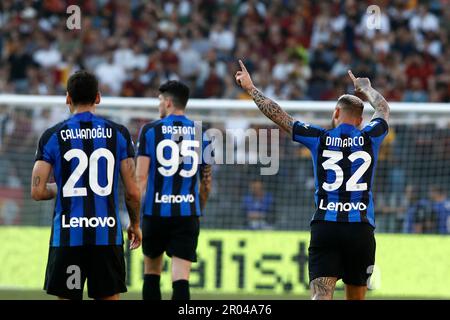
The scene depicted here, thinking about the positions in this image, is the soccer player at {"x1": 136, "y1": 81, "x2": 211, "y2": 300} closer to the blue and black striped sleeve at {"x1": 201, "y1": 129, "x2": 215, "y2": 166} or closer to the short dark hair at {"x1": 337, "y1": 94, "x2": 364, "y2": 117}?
the blue and black striped sleeve at {"x1": 201, "y1": 129, "x2": 215, "y2": 166}

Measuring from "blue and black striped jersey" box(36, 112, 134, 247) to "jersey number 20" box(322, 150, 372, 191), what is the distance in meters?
1.55

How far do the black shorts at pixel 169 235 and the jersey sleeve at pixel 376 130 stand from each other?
2062 millimetres

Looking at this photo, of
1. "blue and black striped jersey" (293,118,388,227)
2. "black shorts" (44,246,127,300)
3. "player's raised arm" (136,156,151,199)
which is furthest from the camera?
"player's raised arm" (136,156,151,199)

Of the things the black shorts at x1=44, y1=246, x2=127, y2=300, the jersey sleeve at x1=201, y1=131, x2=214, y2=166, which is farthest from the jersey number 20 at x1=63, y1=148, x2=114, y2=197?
the jersey sleeve at x1=201, y1=131, x2=214, y2=166

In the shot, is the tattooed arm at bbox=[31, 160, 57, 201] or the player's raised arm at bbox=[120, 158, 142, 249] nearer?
the tattooed arm at bbox=[31, 160, 57, 201]

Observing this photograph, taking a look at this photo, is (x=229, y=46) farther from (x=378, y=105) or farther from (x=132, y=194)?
(x=132, y=194)

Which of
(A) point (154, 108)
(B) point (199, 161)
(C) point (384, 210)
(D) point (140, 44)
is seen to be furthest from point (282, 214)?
(D) point (140, 44)

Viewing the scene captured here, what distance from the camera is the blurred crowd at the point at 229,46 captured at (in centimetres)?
1667

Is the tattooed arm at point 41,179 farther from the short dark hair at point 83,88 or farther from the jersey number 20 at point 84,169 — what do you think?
the short dark hair at point 83,88

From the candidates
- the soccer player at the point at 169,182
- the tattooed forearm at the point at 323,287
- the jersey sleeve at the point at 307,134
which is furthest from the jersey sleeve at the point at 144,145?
the tattooed forearm at the point at 323,287

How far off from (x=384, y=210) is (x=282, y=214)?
133 cm

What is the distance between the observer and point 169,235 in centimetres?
884

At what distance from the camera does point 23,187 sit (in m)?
13.3

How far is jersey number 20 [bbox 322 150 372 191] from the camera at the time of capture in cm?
730
